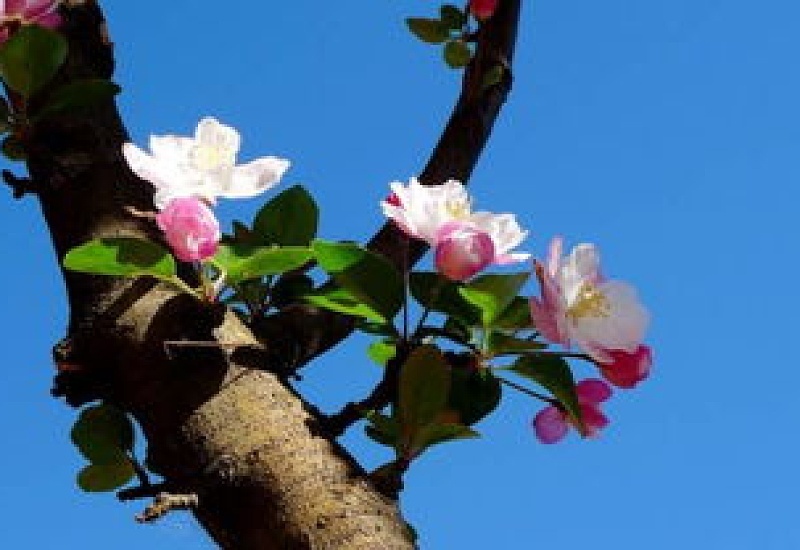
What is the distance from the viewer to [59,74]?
2.88 ft

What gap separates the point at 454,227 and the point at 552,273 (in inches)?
3.0

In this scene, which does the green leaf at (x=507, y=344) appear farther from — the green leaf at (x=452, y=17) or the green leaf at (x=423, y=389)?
the green leaf at (x=452, y=17)

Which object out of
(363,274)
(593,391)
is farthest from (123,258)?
(593,391)

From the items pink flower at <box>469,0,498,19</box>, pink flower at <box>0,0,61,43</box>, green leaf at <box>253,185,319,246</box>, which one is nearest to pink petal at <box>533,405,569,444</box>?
green leaf at <box>253,185,319,246</box>

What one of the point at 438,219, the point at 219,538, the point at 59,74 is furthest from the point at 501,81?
the point at 219,538

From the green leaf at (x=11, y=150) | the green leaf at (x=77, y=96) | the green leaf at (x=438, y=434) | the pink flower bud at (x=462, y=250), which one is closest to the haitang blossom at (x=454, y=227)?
the pink flower bud at (x=462, y=250)

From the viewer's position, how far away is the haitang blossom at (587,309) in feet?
2.60

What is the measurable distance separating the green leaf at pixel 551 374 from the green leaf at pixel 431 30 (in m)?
0.58

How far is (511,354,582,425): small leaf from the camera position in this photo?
79 centimetres

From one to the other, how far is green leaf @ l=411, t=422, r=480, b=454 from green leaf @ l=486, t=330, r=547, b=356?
2.9 inches

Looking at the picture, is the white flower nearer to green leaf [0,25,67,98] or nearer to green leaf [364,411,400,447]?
green leaf [364,411,400,447]

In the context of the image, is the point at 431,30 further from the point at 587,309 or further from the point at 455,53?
the point at 587,309

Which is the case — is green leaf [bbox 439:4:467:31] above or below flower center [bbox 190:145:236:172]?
above

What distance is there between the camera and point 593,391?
0.89 meters
